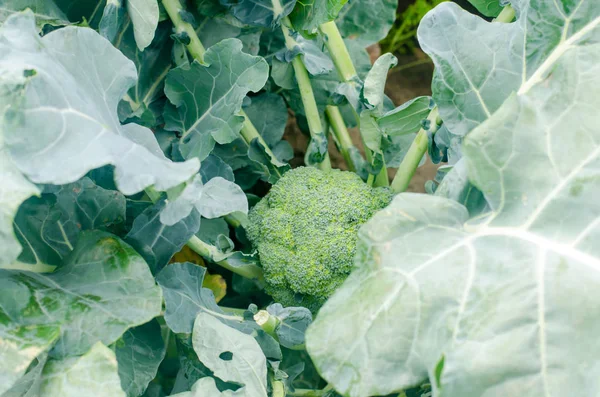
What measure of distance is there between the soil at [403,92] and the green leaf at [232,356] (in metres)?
0.74

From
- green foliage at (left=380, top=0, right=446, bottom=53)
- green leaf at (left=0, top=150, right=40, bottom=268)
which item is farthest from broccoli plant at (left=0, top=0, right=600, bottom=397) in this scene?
green foliage at (left=380, top=0, right=446, bottom=53)

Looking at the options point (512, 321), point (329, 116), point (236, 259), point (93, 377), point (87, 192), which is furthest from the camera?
point (329, 116)

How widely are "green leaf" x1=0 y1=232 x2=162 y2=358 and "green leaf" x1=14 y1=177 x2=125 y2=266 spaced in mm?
49

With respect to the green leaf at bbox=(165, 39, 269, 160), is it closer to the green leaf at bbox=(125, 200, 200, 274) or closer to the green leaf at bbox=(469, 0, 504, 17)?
the green leaf at bbox=(125, 200, 200, 274)

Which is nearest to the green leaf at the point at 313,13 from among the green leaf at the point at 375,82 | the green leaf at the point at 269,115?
the green leaf at the point at 375,82

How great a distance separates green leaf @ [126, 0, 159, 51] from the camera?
33.9 inches

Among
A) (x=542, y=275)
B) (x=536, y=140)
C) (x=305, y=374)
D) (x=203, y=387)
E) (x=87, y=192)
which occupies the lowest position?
(x=305, y=374)

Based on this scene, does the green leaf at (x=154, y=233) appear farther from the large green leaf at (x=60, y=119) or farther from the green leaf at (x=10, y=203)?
the green leaf at (x=10, y=203)

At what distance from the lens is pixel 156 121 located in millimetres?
1096

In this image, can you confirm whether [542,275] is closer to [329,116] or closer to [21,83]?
[21,83]

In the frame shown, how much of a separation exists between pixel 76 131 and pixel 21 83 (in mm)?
77

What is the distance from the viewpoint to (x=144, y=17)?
2.84 feet

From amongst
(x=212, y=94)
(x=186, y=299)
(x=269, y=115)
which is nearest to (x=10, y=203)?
(x=186, y=299)

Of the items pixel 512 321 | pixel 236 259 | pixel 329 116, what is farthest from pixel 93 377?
pixel 329 116
